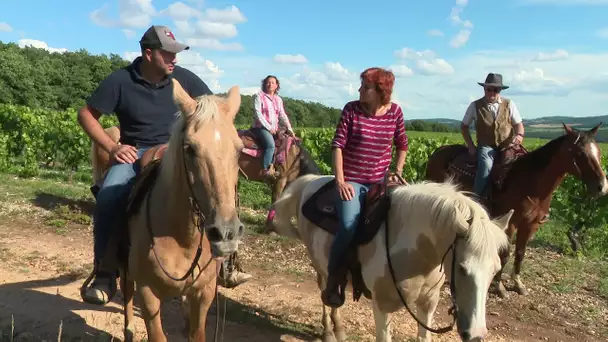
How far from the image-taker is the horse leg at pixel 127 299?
4.20 m

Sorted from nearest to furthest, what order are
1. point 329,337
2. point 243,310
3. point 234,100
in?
point 234,100
point 329,337
point 243,310

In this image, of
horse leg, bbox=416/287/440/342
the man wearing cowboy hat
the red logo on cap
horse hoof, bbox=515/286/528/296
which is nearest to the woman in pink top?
the man wearing cowboy hat

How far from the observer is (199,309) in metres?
3.78

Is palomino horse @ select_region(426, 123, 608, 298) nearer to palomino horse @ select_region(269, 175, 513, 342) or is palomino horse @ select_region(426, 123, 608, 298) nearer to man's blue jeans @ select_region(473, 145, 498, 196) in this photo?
man's blue jeans @ select_region(473, 145, 498, 196)

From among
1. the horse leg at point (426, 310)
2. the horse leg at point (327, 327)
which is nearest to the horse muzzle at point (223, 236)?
the horse leg at point (426, 310)

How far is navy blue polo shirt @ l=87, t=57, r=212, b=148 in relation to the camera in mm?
3857

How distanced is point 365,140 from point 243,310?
2.73m

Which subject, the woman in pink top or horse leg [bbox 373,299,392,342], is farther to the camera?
Answer: the woman in pink top

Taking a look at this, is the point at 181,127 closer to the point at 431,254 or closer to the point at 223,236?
the point at 223,236

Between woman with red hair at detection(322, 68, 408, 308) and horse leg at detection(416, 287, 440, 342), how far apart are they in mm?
669

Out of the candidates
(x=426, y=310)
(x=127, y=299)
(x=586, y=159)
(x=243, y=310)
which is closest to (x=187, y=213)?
(x=127, y=299)

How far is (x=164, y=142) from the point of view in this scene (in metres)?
4.26

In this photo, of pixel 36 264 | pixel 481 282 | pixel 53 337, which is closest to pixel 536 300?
pixel 481 282

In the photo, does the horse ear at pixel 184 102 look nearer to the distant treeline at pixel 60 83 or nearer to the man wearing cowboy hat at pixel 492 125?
the man wearing cowboy hat at pixel 492 125
